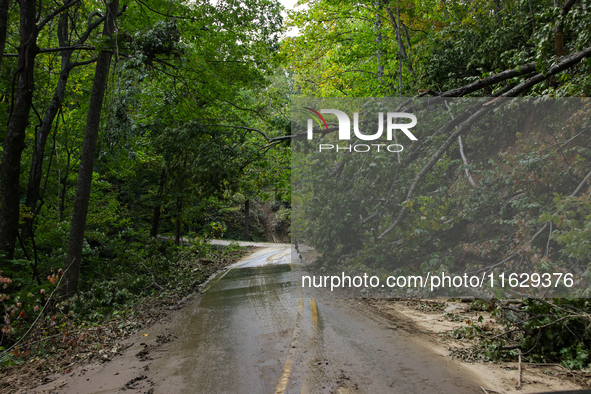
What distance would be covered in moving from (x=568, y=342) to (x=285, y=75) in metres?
49.5

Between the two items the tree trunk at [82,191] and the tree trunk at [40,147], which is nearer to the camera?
→ the tree trunk at [82,191]

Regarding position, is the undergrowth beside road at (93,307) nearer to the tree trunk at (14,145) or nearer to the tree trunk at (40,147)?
the tree trunk at (14,145)

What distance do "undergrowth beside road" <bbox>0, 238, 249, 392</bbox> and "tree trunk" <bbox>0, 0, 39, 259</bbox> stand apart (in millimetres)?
1349

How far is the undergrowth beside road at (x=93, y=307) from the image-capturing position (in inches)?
249

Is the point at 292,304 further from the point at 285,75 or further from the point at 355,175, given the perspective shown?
the point at 285,75

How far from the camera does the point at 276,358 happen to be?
5461 millimetres

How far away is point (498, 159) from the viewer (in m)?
8.52

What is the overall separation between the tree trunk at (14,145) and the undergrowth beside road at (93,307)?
1349 millimetres

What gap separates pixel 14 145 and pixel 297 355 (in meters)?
8.18

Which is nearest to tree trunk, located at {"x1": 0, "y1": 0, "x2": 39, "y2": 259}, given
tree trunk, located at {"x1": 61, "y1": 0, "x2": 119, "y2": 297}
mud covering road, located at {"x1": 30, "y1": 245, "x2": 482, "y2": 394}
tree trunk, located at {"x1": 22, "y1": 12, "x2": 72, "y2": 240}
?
tree trunk, located at {"x1": 22, "y1": 12, "x2": 72, "y2": 240}

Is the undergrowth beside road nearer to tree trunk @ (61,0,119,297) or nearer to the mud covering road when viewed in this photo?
tree trunk @ (61,0,119,297)

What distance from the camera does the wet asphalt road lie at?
4590 mm

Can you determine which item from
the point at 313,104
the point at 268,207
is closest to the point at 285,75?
the point at 268,207

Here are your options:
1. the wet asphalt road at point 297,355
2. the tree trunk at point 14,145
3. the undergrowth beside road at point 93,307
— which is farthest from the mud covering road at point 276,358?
the tree trunk at point 14,145
